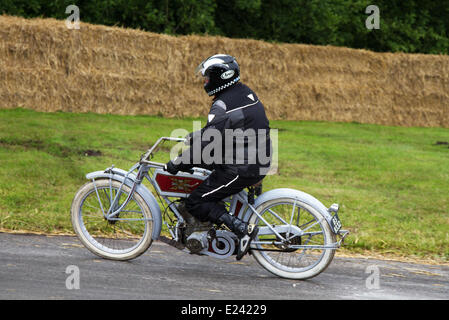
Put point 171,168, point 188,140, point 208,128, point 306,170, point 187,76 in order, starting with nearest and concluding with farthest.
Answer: point 208,128, point 188,140, point 171,168, point 306,170, point 187,76

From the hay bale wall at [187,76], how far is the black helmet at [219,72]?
13.1 meters

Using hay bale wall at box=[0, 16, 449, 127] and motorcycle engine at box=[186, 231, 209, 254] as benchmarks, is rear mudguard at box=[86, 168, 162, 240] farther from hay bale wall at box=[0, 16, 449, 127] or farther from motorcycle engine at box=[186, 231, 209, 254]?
hay bale wall at box=[0, 16, 449, 127]

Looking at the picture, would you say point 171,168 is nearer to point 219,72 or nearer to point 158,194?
point 158,194

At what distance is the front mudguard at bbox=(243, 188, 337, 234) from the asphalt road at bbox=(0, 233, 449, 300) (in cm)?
66

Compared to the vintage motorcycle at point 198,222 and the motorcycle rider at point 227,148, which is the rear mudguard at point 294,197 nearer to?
the vintage motorcycle at point 198,222

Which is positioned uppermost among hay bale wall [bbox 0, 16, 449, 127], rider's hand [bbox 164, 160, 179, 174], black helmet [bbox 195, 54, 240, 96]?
hay bale wall [bbox 0, 16, 449, 127]

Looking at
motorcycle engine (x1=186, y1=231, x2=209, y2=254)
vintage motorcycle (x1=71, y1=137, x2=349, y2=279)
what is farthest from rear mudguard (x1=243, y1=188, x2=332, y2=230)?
motorcycle engine (x1=186, y1=231, x2=209, y2=254)

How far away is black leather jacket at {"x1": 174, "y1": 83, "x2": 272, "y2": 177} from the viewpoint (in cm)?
597

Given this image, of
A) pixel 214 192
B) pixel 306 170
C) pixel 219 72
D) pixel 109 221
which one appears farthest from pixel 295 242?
pixel 306 170

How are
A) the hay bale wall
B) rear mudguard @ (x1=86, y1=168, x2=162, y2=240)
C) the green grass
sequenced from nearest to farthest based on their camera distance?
rear mudguard @ (x1=86, y1=168, x2=162, y2=240) < the green grass < the hay bale wall

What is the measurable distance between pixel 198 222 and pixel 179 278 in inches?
24.4

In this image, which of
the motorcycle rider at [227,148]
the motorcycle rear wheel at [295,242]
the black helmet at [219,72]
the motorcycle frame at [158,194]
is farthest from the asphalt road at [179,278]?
the black helmet at [219,72]

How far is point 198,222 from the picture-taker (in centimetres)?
634

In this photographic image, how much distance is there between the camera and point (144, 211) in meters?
6.45
